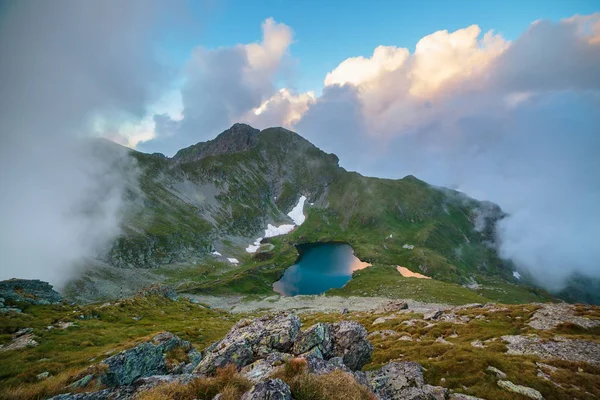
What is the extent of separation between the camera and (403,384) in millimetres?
20375

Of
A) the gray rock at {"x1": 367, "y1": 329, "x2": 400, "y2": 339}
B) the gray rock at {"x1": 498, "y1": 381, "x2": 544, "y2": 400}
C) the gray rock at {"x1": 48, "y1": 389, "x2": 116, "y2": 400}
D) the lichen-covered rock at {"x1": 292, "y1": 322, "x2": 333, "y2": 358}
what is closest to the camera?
the gray rock at {"x1": 48, "y1": 389, "x2": 116, "y2": 400}

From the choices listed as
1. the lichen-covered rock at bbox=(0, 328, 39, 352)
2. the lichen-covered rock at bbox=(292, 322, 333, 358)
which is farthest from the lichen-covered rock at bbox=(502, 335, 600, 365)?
the lichen-covered rock at bbox=(0, 328, 39, 352)

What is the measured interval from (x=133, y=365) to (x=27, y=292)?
2280 inches

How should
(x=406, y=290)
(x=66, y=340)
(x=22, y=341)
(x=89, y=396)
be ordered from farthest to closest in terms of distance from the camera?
(x=406, y=290), (x=66, y=340), (x=22, y=341), (x=89, y=396)

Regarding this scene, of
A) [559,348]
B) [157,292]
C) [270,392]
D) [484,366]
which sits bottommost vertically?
[559,348]

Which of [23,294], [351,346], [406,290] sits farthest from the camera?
[406,290]

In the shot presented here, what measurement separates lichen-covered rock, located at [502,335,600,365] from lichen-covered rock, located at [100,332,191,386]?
3699cm

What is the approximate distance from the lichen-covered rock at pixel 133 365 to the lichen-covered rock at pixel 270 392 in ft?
44.7

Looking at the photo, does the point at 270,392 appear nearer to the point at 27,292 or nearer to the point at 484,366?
the point at 484,366

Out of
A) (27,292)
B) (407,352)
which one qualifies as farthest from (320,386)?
(27,292)

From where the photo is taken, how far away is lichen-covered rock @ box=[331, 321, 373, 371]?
74.0 feet

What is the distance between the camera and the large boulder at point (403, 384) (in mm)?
18594

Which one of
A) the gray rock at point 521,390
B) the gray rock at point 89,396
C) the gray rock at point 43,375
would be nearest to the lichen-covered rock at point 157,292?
the gray rock at point 43,375

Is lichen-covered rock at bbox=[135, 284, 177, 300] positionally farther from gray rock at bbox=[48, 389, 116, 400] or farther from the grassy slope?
gray rock at bbox=[48, 389, 116, 400]
